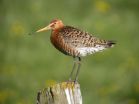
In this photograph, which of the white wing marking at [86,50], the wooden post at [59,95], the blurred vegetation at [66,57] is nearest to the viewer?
the wooden post at [59,95]

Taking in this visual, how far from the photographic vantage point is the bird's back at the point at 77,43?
11070mm

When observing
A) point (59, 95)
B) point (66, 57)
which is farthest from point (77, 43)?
point (66, 57)

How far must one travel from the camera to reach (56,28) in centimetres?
1138

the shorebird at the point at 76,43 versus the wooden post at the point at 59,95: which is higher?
the shorebird at the point at 76,43

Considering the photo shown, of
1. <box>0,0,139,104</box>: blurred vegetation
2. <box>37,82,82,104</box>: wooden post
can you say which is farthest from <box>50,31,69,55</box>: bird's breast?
<box>0,0,139,104</box>: blurred vegetation

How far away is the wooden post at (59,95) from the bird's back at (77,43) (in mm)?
2497

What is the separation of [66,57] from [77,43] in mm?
5118

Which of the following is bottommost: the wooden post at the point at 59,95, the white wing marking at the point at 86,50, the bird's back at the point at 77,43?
the wooden post at the point at 59,95

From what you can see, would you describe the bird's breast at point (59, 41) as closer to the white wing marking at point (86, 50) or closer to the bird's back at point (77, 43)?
the bird's back at point (77, 43)

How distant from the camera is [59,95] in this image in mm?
8445

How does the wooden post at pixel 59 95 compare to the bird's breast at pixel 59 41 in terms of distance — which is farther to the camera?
the bird's breast at pixel 59 41

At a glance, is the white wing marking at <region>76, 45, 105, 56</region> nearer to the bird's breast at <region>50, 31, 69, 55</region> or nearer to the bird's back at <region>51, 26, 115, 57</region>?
the bird's back at <region>51, 26, 115, 57</region>

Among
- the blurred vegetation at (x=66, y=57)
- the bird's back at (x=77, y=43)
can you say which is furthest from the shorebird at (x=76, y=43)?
the blurred vegetation at (x=66, y=57)

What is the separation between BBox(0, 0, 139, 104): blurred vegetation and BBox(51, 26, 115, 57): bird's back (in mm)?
2880
